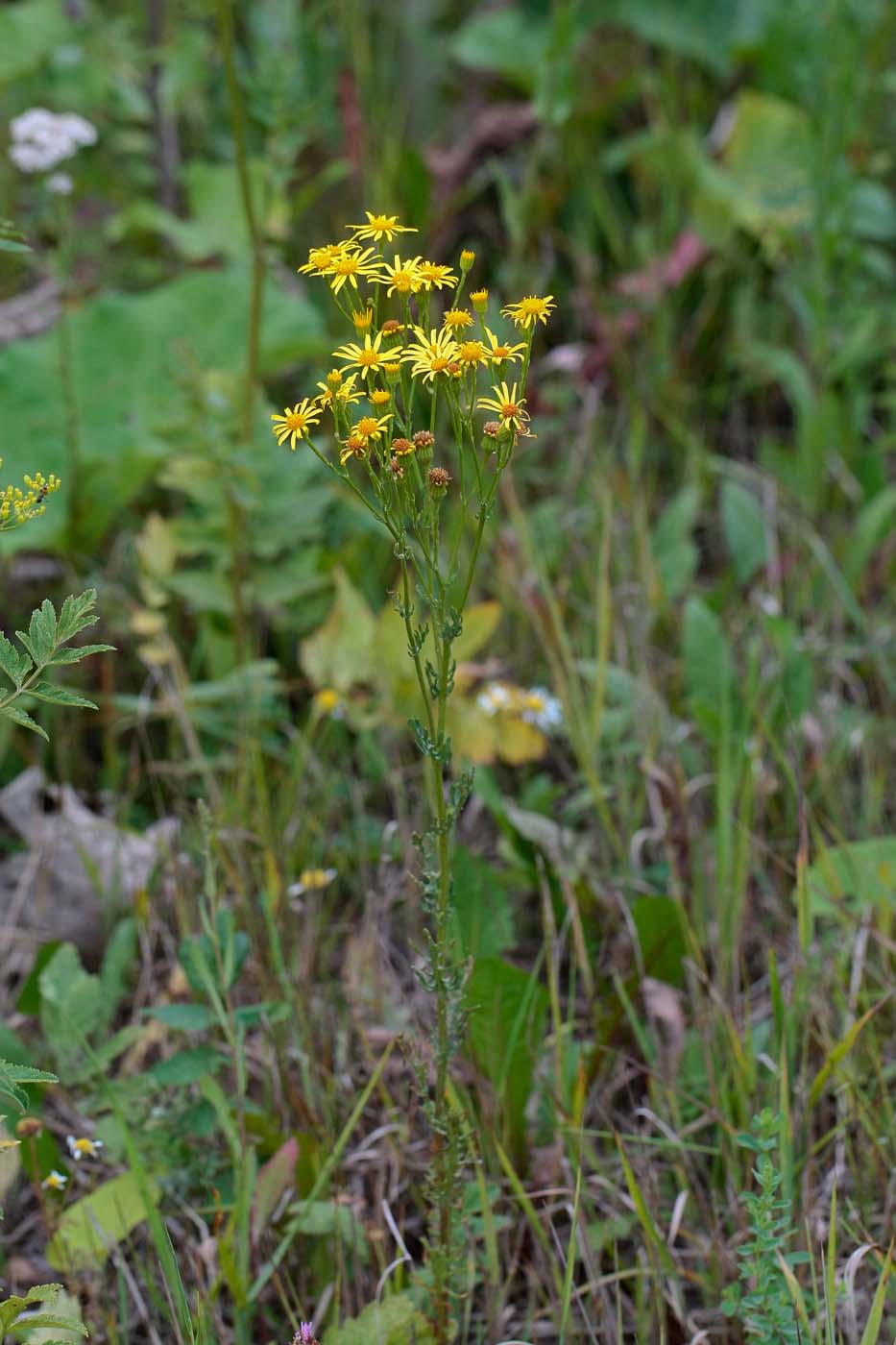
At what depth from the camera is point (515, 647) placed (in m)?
2.36

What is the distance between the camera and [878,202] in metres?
3.12

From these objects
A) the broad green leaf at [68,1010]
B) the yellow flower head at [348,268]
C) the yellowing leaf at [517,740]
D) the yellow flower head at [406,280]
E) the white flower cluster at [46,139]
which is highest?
the white flower cluster at [46,139]

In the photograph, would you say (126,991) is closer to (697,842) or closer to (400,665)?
(400,665)

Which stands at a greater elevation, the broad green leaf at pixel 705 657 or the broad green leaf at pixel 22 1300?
the broad green leaf at pixel 705 657

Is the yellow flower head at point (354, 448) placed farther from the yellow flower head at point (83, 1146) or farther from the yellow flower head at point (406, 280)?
the yellow flower head at point (83, 1146)

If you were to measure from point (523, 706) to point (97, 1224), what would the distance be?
985 millimetres

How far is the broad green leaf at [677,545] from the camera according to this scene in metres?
2.42

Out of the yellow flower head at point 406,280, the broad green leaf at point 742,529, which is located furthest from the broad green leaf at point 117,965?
the broad green leaf at point 742,529

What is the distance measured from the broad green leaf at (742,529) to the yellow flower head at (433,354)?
58.0 inches

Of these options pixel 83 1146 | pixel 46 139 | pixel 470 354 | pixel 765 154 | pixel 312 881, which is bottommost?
pixel 83 1146

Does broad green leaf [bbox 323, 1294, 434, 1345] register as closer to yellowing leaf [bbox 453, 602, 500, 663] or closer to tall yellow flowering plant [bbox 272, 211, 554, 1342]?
tall yellow flowering plant [bbox 272, 211, 554, 1342]

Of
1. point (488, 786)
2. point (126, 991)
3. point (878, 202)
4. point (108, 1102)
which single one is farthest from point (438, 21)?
point (108, 1102)

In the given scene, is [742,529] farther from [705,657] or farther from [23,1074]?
[23,1074]

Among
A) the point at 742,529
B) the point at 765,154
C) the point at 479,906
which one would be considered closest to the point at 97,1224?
the point at 479,906
